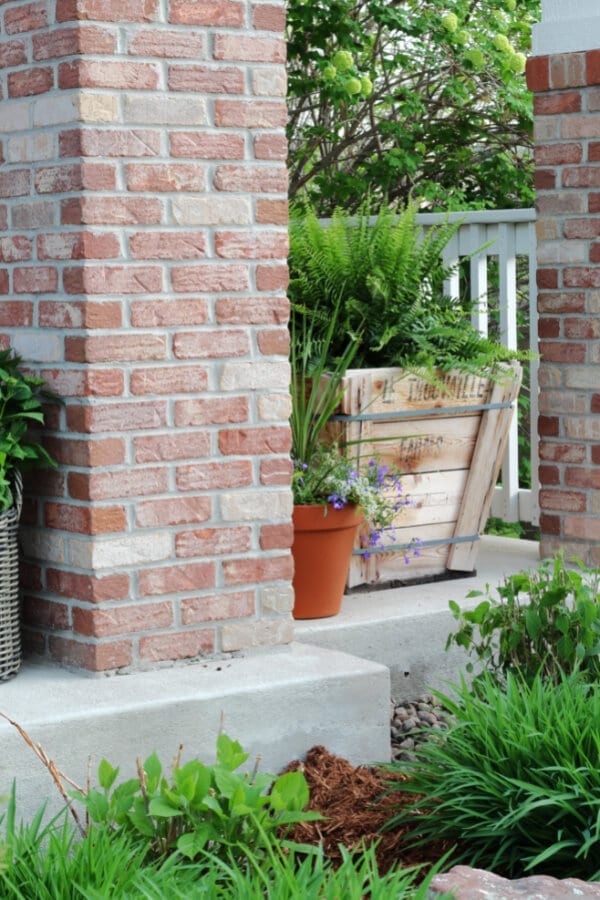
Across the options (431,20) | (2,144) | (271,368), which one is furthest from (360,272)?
(431,20)

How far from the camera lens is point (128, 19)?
3326 mm

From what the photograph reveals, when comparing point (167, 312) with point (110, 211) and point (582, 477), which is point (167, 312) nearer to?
point (110, 211)

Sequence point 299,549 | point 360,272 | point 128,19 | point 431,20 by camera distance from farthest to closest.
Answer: point 431,20 < point 360,272 < point 299,549 < point 128,19

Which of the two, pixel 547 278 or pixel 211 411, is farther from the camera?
pixel 547 278

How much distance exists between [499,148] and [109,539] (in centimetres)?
589

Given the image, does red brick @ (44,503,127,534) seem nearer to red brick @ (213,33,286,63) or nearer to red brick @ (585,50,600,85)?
red brick @ (213,33,286,63)

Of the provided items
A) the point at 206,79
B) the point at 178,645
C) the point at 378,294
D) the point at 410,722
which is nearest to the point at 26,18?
the point at 206,79

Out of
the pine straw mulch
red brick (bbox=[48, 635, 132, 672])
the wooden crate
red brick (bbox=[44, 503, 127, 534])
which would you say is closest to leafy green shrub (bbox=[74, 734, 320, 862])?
the pine straw mulch

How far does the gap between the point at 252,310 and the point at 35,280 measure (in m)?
0.54

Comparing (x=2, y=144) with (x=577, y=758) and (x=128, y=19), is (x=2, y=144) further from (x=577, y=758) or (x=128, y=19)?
(x=577, y=758)

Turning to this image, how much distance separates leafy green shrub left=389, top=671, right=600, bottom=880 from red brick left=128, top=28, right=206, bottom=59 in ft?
5.45

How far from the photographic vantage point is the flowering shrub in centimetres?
404

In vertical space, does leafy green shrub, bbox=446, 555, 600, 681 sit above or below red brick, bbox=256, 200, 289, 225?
below

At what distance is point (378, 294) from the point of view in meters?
4.38
